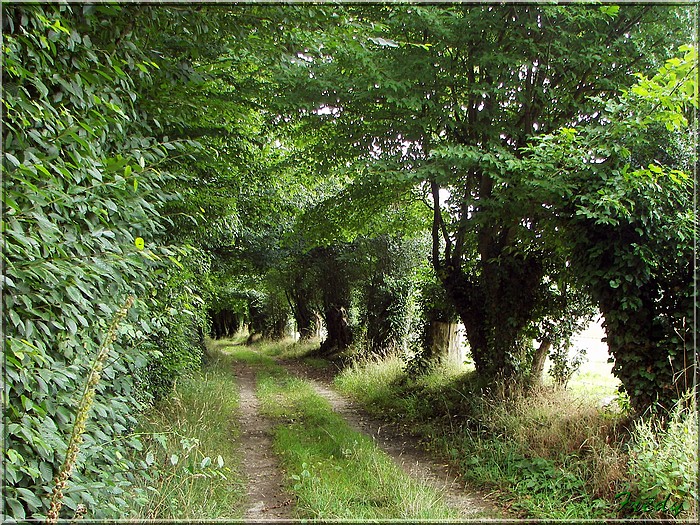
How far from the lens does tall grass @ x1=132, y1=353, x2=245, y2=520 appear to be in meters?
3.59

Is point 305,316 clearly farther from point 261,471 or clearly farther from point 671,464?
point 671,464

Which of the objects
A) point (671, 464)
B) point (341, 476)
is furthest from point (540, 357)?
point (341, 476)

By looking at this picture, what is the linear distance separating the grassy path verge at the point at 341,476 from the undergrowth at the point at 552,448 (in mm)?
869

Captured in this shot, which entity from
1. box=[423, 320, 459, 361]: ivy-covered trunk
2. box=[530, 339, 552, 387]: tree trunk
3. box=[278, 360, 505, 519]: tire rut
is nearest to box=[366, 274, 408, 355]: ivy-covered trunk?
box=[423, 320, 459, 361]: ivy-covered trunk

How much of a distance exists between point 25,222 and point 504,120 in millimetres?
5943

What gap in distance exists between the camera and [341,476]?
5.04 m

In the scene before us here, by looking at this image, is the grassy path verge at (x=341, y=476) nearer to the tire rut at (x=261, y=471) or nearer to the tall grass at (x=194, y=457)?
the tire rut at (x=261, y=471)

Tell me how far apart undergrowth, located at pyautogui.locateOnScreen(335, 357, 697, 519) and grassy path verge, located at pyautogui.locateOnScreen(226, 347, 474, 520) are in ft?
2.85

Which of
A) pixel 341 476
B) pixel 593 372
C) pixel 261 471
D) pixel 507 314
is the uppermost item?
pixel 507 314

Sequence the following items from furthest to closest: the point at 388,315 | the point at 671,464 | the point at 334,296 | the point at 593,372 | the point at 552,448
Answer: the point at 334,296 < the point at 388,315 < the point at 593,372 < the point at 552,448 < the point at 671,464

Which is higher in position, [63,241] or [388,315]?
[63,241]

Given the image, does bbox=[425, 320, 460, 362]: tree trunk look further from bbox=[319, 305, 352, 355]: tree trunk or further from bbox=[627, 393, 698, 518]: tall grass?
bbox=[319, 305, 352, 355]: tree trunk

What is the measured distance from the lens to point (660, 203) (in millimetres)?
4738

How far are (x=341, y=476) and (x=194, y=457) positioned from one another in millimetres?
1548
